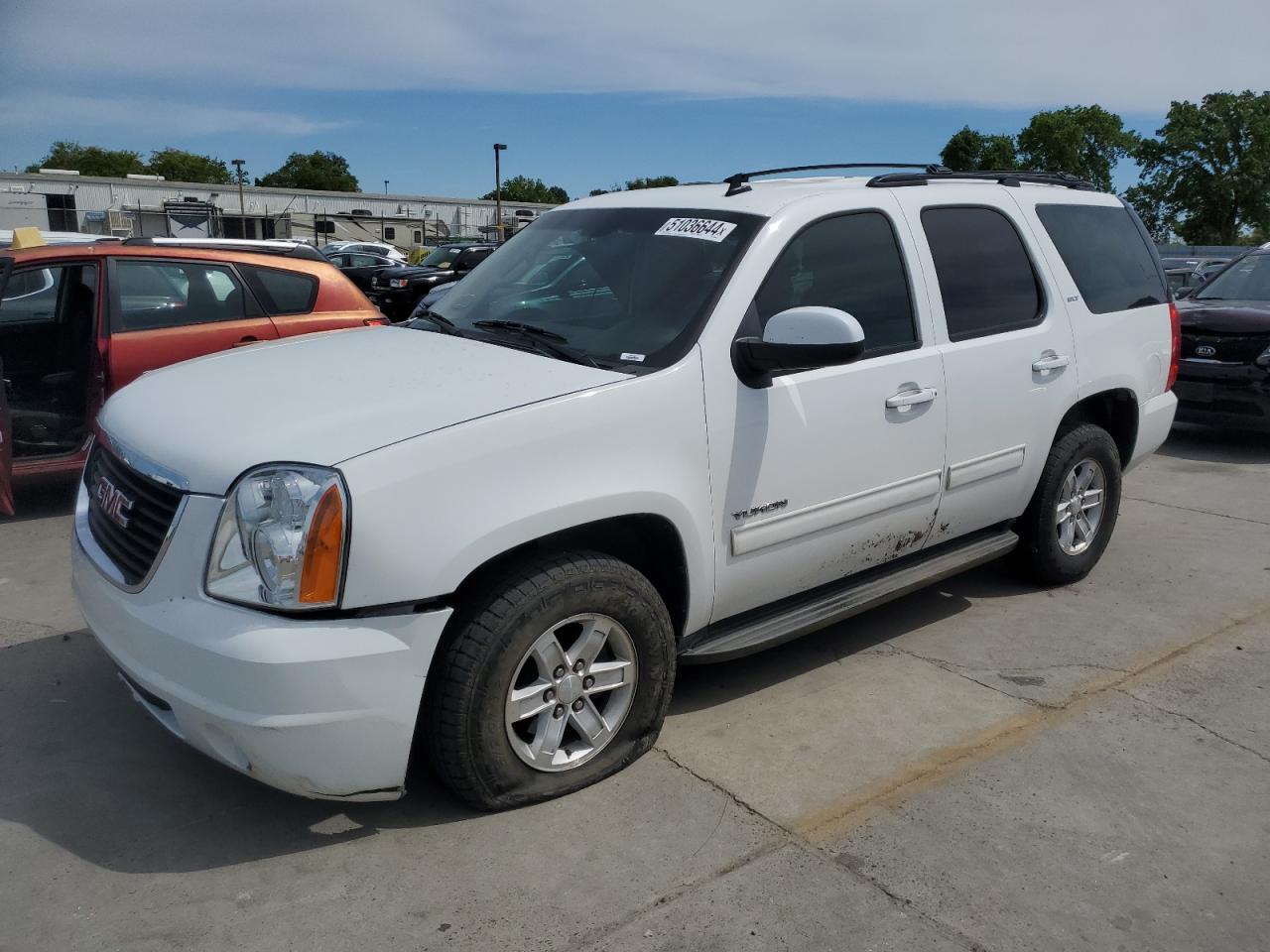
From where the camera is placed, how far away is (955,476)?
14.0 feet

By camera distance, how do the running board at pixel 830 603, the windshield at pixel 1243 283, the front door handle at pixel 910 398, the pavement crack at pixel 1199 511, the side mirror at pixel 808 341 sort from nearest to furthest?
the side mirror at pixel 808 341, the running board at pixel 830 603, the front door handle at pixel 910 398, the pavement crack at pixel 1199 511, the windshield at pixel 1243 283

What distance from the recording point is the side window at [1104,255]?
4.91m

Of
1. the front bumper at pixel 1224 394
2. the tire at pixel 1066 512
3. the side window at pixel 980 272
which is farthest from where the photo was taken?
the front bumper at pixel 1224 394

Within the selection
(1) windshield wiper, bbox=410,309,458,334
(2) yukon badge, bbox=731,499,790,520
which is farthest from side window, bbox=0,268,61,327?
(2) yukon badge, bbox=731,499,790,520

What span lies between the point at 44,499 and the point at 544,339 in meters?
4.62

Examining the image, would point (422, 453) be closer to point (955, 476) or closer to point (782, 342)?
point (782, 342)

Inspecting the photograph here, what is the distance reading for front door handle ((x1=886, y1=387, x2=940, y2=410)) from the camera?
154 inches

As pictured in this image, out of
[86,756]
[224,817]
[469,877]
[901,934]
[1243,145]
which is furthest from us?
[1243,145]

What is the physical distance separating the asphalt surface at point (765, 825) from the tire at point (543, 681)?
0.13m

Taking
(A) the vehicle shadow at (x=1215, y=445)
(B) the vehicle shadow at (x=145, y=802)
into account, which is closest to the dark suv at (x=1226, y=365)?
(A) the vehicle shadow at (x=1215, y=445)

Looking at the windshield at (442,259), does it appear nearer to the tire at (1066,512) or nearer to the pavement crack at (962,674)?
the tire at (1066,512)

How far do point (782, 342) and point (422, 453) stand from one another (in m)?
1.20

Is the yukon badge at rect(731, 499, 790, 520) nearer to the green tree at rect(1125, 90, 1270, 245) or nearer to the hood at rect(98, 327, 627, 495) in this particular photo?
the hood at rect(98, 327, 627, 495)

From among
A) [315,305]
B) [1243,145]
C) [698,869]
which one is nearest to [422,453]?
[698,869]
